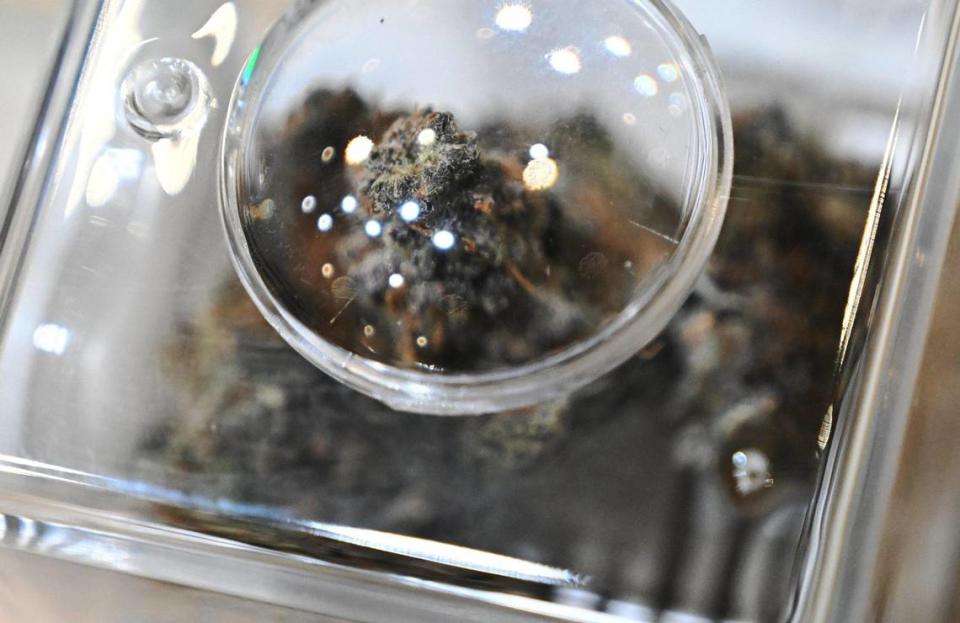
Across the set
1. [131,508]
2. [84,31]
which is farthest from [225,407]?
[84,31]

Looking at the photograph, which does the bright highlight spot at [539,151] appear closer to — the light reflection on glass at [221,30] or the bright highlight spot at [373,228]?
the bright highlight spot at [373,228]

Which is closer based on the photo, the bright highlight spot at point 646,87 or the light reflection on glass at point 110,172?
the bright highlight spot at point 646,87

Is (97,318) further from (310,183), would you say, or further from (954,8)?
(954,8)

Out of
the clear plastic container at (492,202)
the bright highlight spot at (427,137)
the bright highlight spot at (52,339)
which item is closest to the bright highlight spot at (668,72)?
the clear plastic container at (492,202)

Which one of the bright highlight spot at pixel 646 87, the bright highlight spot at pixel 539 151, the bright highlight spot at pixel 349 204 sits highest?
the bright highlight spot at pixel 646 87

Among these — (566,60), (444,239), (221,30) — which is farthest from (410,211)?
(221,30)

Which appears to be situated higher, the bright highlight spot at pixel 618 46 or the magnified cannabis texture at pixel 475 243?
the bright highlight spot at pixel 618 46
